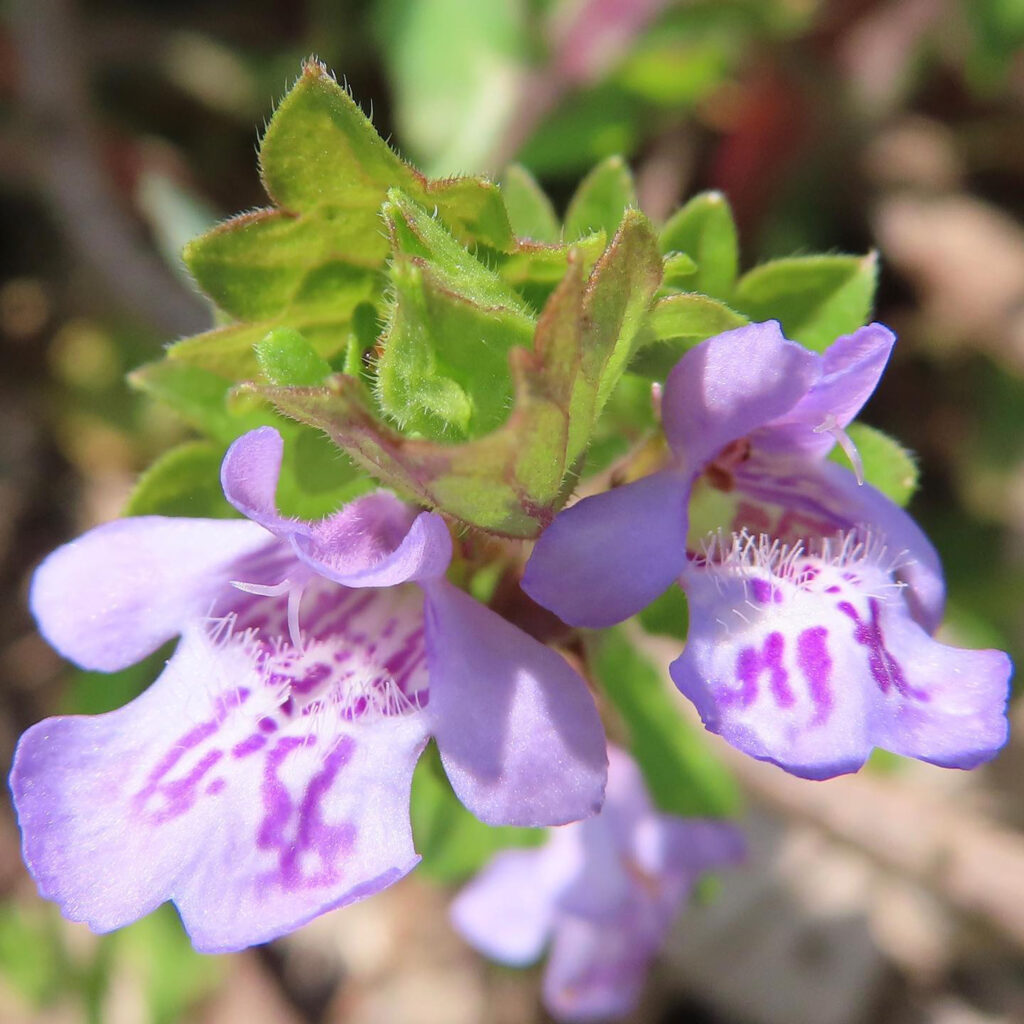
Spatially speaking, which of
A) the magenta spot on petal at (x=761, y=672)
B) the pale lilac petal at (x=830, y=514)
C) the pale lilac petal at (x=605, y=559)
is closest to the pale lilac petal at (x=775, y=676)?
the magenta spot on petal at (x=761, y=672)

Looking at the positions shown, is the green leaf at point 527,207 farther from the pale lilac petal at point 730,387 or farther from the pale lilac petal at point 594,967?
the pale lilac petal at point 594,967

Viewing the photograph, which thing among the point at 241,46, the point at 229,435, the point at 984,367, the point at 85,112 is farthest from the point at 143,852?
the point at 241,46

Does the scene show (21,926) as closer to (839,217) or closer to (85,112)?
(85,112)

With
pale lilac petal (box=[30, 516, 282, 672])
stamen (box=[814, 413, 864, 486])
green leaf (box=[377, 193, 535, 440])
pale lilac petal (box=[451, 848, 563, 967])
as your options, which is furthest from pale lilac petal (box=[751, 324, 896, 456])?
pale lilac petal (box=[451, 848, 563, 967])

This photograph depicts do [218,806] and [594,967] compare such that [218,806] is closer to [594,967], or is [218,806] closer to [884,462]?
[884,462]

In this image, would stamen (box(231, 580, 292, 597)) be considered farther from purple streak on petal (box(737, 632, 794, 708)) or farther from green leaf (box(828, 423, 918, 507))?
green leaf (box(828, 423, 918, 507))

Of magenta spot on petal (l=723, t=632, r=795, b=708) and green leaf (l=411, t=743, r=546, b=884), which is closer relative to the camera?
magenta spot on petal (l=723, t=632, r=795, b=708)
